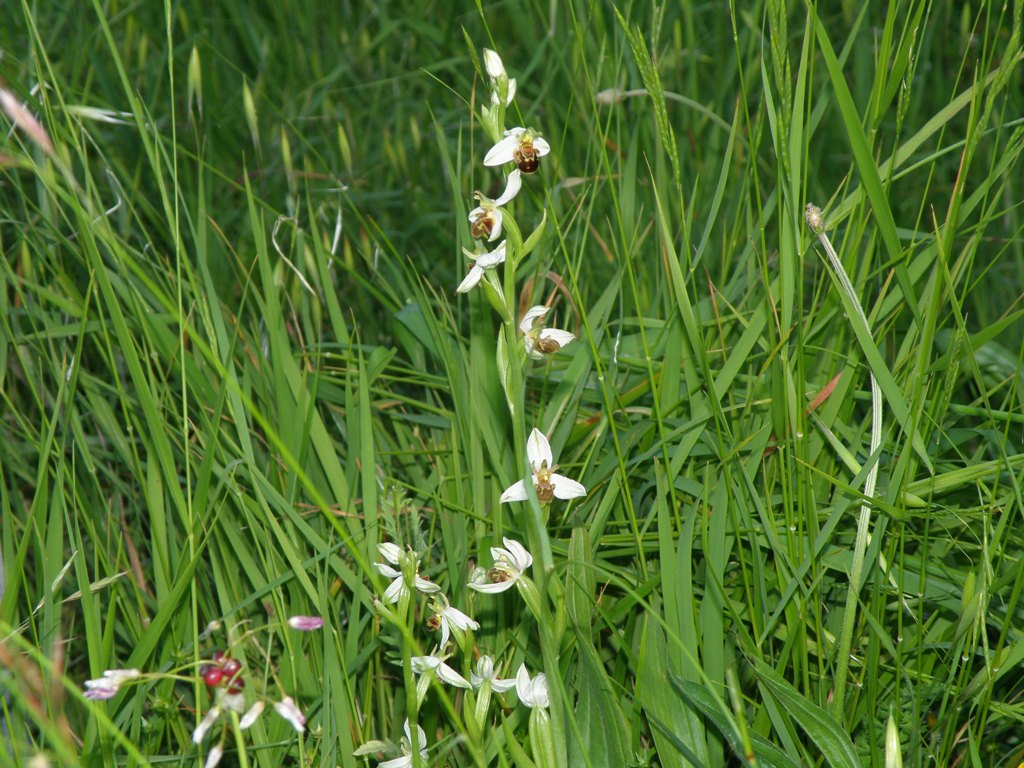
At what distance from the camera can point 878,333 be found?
1.51 meters

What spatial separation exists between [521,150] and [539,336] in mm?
230

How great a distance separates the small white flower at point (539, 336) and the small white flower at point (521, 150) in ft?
0.58

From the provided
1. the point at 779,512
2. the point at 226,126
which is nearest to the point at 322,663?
the point at 779,512

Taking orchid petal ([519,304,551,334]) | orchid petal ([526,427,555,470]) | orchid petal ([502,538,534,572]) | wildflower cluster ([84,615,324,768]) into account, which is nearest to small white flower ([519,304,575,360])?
orchid petal ([519,304,551,334])

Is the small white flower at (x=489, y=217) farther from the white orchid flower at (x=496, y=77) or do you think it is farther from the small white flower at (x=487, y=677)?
the small white flower at (x=487, y=677)

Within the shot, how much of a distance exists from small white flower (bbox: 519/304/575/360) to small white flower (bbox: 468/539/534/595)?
0.80ft

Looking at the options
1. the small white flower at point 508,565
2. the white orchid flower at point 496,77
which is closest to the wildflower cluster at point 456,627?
the small white flower at point 508,565

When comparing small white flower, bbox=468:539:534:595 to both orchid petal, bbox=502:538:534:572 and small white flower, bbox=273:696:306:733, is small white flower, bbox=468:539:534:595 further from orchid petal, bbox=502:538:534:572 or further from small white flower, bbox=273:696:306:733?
small white flower, bbox=273:696:306:733

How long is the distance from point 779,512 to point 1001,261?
1325 mm

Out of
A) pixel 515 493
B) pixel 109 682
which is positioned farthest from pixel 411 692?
pixel 109 682

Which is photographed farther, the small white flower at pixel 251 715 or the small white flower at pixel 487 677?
the small white flower at pixel 487 677

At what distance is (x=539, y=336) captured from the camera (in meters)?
1.25

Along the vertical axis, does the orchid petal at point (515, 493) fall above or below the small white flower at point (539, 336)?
below

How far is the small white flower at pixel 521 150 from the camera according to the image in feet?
4.00
